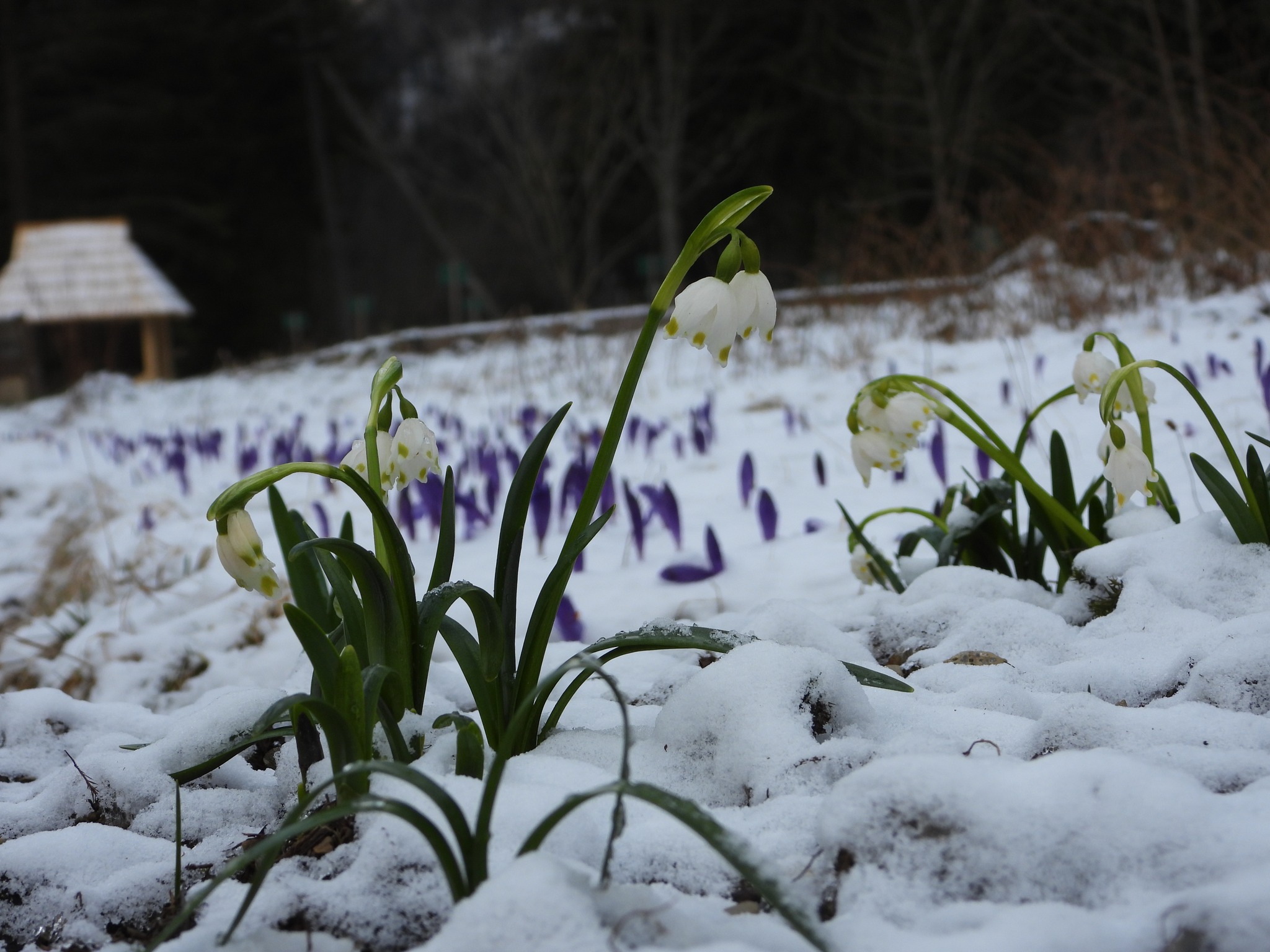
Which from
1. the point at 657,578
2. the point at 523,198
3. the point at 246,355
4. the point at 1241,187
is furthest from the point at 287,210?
the point at 657,578

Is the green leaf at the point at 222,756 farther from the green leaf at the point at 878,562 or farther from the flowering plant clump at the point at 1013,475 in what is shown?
the green leaf at the point at 878,562

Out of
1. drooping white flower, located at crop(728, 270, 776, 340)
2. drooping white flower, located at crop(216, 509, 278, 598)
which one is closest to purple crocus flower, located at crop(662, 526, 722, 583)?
drooping white flower, located at crop(728, 270, 776, 340)

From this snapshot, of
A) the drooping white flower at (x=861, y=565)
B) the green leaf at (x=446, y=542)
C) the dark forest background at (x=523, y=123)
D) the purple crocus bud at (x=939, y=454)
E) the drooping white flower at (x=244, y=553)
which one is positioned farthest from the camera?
the dark forest background at (x=523, y=123)

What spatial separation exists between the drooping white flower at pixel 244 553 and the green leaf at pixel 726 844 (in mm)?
442

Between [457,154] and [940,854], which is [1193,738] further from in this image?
[457,154]

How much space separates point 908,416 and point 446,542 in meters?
0.75

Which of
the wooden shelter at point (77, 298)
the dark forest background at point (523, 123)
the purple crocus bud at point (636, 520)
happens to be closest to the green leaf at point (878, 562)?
the purple crocus bud at point (636, 520)

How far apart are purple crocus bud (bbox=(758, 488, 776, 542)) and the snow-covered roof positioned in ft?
37.7

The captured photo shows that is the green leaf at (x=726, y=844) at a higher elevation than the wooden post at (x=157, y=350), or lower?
lower

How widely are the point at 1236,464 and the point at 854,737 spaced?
2.53 ft

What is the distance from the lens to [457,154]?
21.4 meters

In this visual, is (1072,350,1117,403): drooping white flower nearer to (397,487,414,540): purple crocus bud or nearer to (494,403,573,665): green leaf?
(494,403,573,665): green leaf

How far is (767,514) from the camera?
2.59m

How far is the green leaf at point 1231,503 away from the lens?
4.74 feet
